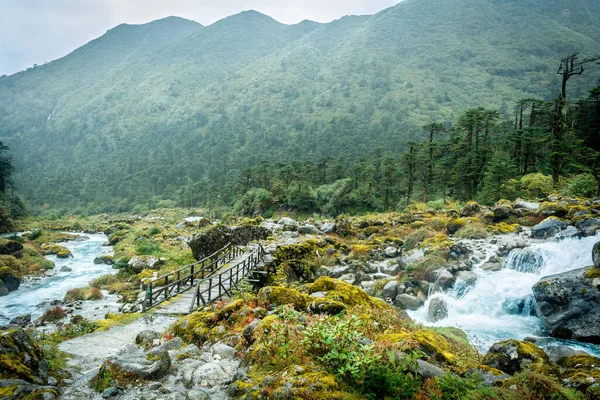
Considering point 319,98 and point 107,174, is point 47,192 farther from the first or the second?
point 319,98

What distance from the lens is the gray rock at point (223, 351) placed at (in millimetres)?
6980

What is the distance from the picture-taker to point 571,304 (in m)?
10.9

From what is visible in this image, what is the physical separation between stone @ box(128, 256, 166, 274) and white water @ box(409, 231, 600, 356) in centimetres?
2116

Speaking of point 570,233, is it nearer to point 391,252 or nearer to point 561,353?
point 391,252

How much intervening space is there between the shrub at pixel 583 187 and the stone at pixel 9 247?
164 ft

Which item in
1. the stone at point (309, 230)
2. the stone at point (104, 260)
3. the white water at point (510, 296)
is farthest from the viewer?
the stone at point (104, 260)

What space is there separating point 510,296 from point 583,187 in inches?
730

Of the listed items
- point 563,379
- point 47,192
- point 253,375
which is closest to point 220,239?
point 253,375

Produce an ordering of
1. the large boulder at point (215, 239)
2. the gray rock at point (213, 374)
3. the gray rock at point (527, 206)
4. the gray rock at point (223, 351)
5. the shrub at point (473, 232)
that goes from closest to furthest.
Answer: the gray rock at point (213, 374) → the gray rock at point (223, 351) → the shrub at point (473, 232) → the gray rock at point (527, 206) → the large boulder at point (215, 239)

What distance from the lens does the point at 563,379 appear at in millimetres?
5496

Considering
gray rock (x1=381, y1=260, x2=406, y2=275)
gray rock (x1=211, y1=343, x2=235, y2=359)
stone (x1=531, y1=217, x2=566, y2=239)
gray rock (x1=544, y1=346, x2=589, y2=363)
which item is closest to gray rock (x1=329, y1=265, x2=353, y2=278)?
gray rock (x1=381, y1=260, x2=406, y2=275)

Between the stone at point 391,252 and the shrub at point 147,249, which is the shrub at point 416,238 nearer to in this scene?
the stone at point 391,252

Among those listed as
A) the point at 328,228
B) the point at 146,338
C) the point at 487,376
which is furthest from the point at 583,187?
the point at 146,338

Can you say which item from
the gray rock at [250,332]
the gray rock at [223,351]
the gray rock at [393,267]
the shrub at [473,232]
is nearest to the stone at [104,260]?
the gray rock at [393,267]
